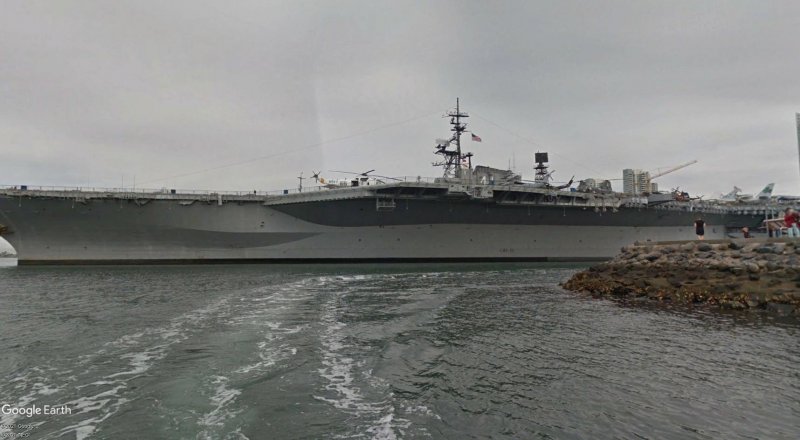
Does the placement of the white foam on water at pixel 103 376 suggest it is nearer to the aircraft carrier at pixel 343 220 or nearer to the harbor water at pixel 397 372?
the harbor water at pixel 397 372

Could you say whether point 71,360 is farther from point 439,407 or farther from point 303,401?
point 439,407

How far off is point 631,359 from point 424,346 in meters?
2.84

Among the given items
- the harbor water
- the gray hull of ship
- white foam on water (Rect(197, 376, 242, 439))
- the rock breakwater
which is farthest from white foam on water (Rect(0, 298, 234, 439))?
the gray hull of ship

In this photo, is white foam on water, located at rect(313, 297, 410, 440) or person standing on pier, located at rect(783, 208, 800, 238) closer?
white foam on water, located at rect(313, 297, 410, 440)

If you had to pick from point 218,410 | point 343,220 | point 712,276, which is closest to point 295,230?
point 343,220

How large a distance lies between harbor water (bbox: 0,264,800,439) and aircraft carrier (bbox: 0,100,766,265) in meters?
16.0

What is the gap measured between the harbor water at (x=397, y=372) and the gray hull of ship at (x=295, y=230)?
17062 millimetres

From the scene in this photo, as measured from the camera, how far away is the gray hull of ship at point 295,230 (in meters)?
24.9

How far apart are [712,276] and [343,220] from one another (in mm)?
19871

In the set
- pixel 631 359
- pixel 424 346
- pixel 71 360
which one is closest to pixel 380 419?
pixel 424 346

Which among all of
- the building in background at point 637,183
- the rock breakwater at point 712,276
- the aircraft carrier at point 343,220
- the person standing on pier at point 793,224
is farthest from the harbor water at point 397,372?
the building in background at point 637,183

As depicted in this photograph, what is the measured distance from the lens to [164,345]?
20.6 feet

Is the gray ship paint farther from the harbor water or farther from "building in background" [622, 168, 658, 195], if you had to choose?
the harbor water

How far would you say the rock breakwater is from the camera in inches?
370
